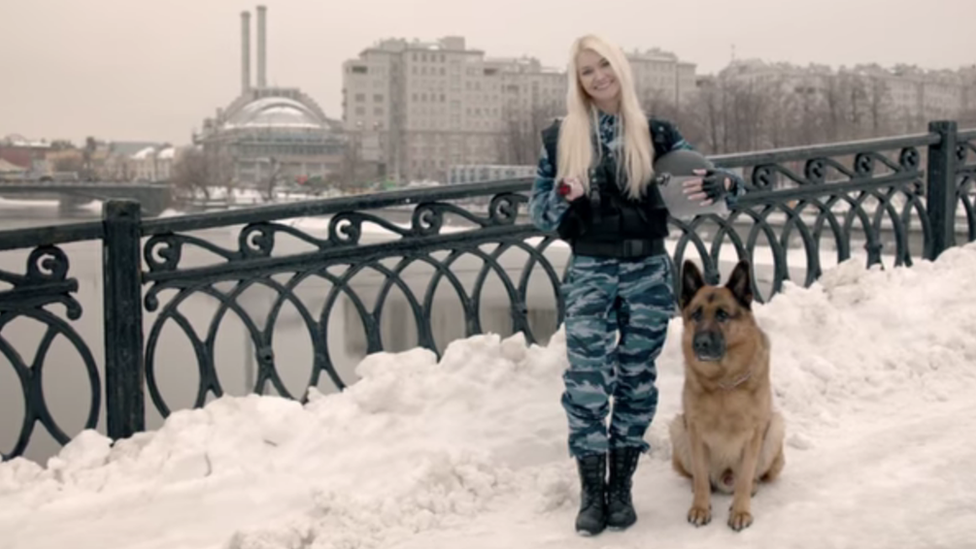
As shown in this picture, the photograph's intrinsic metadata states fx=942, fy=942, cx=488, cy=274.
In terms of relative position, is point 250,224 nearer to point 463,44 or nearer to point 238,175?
point 238,175

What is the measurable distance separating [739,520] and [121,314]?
2.92 metres

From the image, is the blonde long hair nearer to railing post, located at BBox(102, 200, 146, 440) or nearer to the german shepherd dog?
the german shepherd dog

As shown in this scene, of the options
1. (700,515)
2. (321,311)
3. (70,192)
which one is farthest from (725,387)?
(70,192)

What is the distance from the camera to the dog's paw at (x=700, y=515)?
3541 mm

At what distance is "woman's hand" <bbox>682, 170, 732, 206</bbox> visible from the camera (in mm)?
3516

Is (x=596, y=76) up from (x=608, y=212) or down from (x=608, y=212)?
up

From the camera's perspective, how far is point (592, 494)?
3.61 meters

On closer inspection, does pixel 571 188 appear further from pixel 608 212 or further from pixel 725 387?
pixel 725 387

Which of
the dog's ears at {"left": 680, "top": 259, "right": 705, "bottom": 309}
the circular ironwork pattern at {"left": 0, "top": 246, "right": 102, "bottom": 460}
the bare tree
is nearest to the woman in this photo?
the dog's ears at {"left": 680, "top": 259, "right": 705, "bottom": 309}

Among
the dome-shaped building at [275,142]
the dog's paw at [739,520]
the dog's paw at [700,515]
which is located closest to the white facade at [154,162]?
the dome-shaped building at [275,142]

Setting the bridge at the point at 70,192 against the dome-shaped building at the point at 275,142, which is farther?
the dome-shaped building at the point at 275,142

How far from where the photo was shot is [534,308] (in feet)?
40.4

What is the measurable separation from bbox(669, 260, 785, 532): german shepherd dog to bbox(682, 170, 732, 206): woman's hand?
0.86 feet

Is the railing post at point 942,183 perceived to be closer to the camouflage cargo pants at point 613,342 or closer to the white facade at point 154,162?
the camouflage cargo pants at point 613,342
